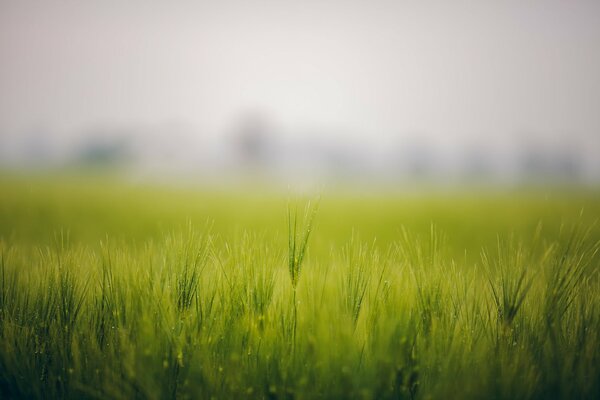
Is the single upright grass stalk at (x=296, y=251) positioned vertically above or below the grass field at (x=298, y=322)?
above

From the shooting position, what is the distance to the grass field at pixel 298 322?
1.21 metres

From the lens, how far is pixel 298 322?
137 cm

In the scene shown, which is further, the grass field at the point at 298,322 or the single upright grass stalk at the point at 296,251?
the single upright grass stalk at the point at 296,251

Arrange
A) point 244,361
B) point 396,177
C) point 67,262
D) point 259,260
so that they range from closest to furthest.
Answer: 1. point 244,361
2. point 259,260
3. point 67,262
4. point 396,177

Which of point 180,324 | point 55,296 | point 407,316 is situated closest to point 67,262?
point 55,296

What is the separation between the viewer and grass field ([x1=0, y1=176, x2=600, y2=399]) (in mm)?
1211

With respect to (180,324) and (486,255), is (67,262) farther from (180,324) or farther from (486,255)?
(486,255)

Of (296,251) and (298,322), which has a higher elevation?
(296,251)

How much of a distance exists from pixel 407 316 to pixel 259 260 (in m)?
0.53

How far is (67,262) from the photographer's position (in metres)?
1.51

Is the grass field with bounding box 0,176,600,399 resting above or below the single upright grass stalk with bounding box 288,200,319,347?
below

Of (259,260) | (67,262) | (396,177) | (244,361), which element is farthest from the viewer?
(396,177)

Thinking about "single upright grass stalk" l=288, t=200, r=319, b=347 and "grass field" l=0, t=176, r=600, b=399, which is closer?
"grass field" l=0, t=176, r=600, b=399

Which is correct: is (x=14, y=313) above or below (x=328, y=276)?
below
